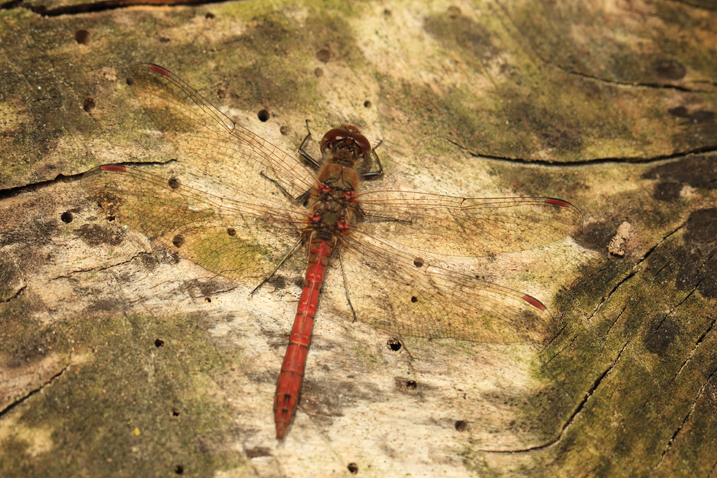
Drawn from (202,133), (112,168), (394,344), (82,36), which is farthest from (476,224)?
(82,36)

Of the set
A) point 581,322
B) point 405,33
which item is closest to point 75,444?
point 581,322

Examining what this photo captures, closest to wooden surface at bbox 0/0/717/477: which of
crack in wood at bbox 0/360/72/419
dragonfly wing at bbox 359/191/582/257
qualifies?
crack in wood at bbox 0/360/72/419

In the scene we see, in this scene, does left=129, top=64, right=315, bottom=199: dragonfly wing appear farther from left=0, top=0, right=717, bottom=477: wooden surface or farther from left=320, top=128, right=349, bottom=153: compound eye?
left=320, top=128, right=349, bottom=153: compound eye

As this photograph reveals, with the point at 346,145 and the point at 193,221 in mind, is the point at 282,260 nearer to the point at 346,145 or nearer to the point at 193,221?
the point at 193,221

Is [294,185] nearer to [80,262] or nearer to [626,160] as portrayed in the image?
[80,262]

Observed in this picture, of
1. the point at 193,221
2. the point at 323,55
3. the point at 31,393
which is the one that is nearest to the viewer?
the point at 31,393

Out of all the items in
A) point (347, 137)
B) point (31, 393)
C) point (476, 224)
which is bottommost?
point (31, 393)

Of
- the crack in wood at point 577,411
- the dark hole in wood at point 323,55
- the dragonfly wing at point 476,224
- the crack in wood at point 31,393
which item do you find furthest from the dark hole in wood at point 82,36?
the crack in wood at point 577,411
